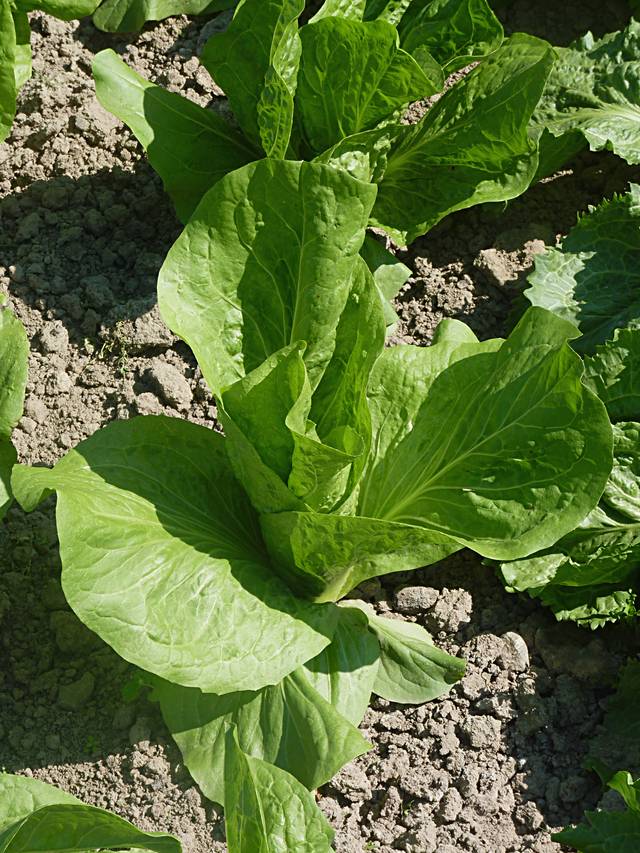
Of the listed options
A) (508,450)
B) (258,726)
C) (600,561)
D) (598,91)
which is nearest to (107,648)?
(258,726)

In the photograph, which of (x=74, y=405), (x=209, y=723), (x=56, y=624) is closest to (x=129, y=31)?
(x=74, y=405)

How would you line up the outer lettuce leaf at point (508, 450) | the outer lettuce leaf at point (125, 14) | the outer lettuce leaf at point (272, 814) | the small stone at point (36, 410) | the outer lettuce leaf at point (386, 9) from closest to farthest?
the outer lettuce leaf at point (272, 814), the outer lettuce leaf at point (508, 450), the small stone at point (36, 410), the outer lettuce leaf at point (386, 9), the outer lettuce leaf at point (125, 14)

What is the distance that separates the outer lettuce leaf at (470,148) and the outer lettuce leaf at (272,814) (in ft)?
Answer: 5.69

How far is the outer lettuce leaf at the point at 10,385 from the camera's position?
7.79ft

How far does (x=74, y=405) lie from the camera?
2.85 meters

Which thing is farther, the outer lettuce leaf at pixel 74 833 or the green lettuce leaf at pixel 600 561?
the green lettuce leaf at pixel 600 561

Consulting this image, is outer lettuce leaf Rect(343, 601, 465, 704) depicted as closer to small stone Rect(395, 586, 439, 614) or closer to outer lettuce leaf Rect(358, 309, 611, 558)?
small stone Rect(395, 586, 439, 614)

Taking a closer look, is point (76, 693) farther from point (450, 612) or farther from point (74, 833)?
point (450, 612)

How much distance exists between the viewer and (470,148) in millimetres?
2984

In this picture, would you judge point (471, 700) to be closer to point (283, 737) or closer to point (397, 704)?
point (397, 704)

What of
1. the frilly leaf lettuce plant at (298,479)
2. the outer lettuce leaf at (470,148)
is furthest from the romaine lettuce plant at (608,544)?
the outer lettuce leaf at (470,148)

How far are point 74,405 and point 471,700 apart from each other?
3.94ft

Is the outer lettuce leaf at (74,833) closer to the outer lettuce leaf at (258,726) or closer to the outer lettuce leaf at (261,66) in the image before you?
the outer lettuce leaf at (258,726)

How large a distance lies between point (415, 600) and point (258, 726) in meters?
0.57
